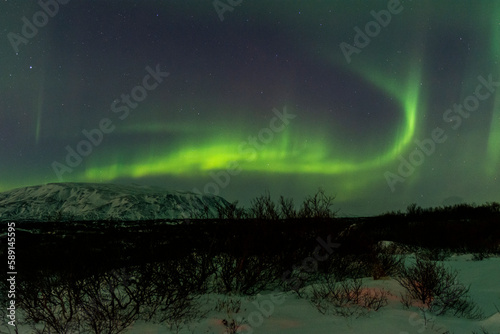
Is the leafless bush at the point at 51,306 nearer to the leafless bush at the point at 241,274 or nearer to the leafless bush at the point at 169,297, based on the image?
the leafless bush at the point at 169,297

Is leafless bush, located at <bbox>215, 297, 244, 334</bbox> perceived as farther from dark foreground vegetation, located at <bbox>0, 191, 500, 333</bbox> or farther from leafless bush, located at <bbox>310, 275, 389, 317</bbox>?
leafless bush, located at <bbox>310, 275, 389, 317</bbox>

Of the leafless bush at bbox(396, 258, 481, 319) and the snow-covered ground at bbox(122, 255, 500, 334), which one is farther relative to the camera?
the leafless bush at bbox(396, 258, 481, 319)

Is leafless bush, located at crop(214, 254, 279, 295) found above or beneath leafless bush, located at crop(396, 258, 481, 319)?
above

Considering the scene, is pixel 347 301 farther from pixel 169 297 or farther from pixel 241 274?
pixel 169 297

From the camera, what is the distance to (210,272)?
9.26m

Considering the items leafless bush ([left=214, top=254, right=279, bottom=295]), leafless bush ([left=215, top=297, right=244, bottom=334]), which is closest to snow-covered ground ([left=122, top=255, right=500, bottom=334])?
leafless bush ([left=215, top=297, right=244, bottom=334])

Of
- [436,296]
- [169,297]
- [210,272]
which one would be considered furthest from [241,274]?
[436,296]

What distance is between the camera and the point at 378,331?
260 inches

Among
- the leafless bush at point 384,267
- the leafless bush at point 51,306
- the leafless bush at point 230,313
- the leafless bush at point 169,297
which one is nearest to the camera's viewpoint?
the leafless bush at point 230,313

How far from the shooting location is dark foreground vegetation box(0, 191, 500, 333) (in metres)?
7.43

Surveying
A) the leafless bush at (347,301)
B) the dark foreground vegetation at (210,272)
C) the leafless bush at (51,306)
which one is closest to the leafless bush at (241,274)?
the dark foreground vegetation at (210,272)

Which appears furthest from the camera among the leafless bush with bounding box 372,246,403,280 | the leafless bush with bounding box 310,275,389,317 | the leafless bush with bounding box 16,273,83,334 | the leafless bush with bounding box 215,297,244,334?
the leafless bush with bounding box 372,246,403,280

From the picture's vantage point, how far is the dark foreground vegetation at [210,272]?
24.4 feet

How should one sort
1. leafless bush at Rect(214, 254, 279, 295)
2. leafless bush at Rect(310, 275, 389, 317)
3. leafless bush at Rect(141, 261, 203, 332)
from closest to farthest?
1. leafless bush at Rect(141, 261, 203, 332)
2. leafless bush at Rect(310, 275, 389, 317)
3. leafless bush at Rect(214, 254, 279, 295)
